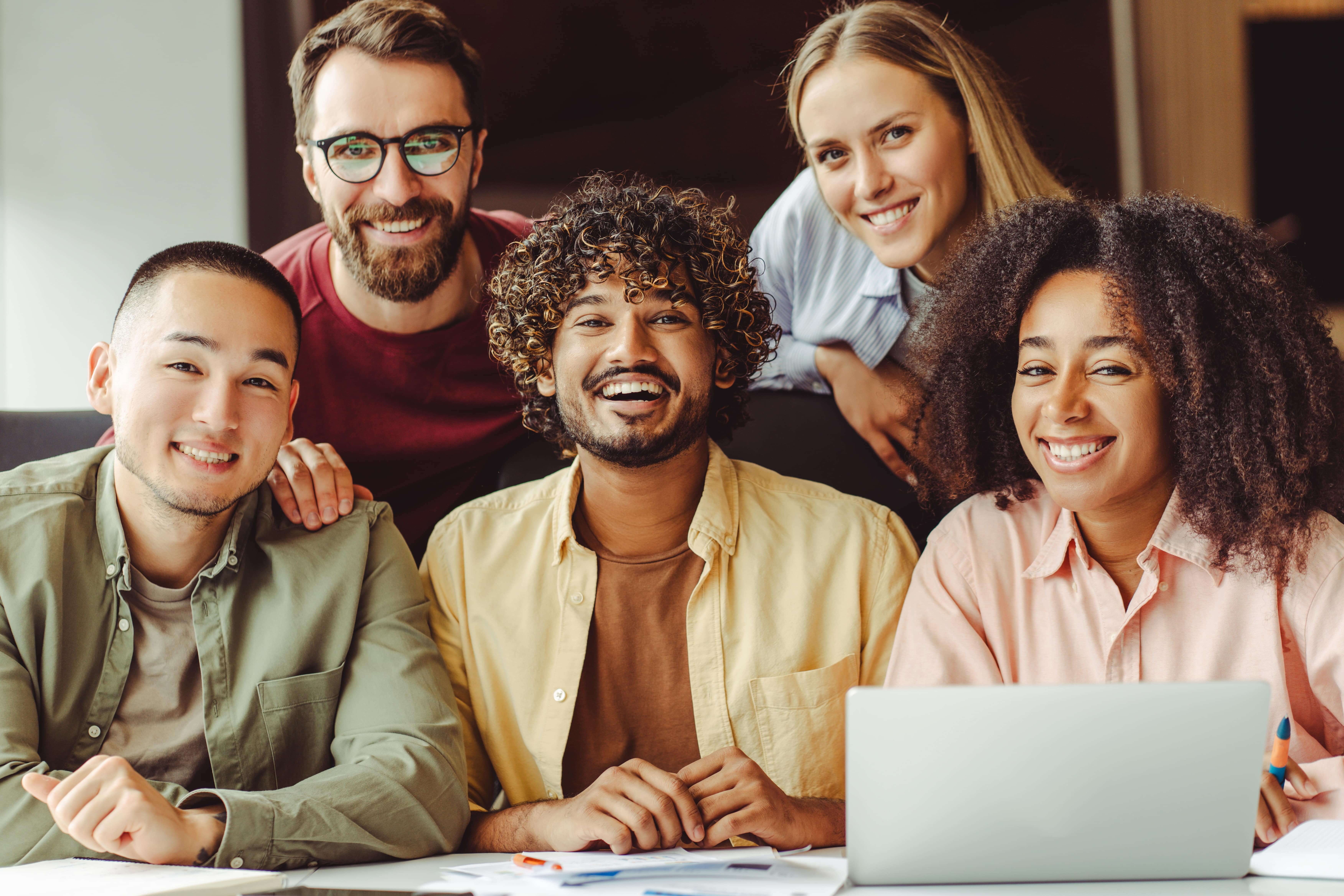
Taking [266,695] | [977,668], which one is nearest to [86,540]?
[266,695]

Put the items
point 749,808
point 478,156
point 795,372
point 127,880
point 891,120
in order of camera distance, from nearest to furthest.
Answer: point 127,880 → point 749,808 → point 891,120 → point 795,372 → point 478,156

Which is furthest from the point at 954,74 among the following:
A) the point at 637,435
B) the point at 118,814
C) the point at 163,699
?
the point at 118,814

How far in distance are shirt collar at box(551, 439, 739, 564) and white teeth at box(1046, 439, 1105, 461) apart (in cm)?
52

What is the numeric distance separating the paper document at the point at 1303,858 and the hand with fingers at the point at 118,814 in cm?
117

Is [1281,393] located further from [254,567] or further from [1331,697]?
[254,567]

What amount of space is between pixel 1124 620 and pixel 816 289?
0.99 m

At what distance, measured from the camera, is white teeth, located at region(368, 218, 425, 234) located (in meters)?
2.15

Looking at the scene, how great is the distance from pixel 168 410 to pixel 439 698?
1.82ft

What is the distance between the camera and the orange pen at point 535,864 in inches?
46.3

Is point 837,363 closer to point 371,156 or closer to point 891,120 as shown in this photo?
point 891,120

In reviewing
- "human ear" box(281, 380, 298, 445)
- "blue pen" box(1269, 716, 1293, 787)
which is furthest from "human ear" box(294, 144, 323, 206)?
"blue pen" box(1269, 716, 1293, 787)

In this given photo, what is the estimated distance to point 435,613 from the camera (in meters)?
1.75

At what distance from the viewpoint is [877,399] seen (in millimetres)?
2115

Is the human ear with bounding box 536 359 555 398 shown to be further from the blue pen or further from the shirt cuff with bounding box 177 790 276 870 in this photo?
the blue pen
